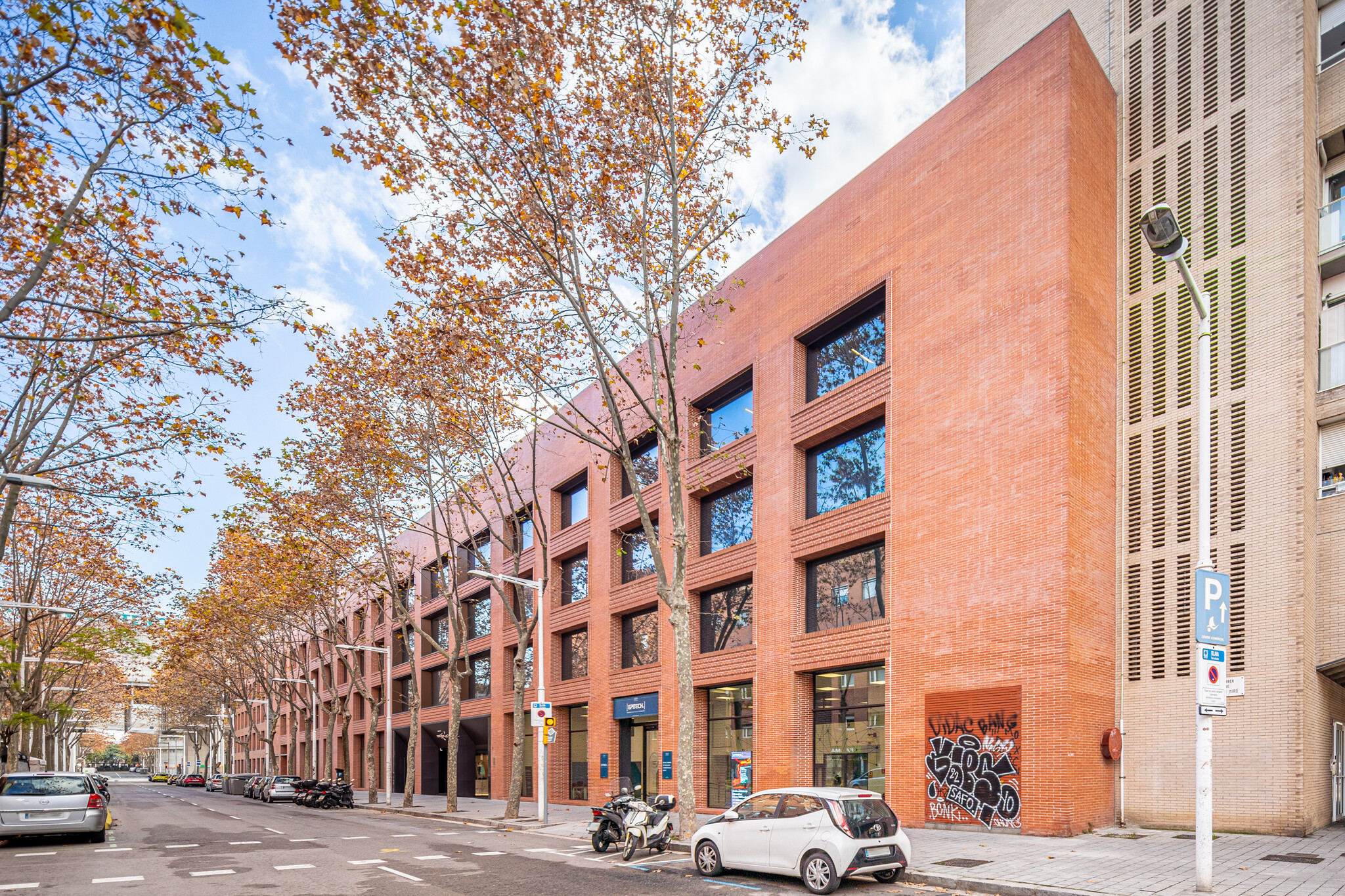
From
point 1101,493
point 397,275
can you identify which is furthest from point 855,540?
point 397,275

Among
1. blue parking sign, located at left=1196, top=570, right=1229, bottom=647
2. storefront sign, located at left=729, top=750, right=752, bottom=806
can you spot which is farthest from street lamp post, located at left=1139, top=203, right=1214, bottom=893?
storefront sign, located at left=729, top=750, right=752, bottom=806

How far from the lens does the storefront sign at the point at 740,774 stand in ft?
72.3

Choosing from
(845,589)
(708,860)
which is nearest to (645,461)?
(845,589)

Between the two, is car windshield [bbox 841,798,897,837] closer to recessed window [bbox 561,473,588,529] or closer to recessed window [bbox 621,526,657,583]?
recessed window [bbox 621,526,657,583]

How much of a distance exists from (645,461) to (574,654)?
8.73 m

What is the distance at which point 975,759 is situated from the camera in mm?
16047

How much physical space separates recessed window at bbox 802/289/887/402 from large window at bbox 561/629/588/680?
14.5 m

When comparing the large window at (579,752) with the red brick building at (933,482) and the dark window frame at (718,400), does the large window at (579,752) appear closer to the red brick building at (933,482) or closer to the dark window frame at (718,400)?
the red brick building at (933,482)

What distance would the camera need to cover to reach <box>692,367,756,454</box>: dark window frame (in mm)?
24212

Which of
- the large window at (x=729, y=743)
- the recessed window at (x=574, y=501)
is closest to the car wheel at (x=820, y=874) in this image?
the large window at (x=729, y=743)

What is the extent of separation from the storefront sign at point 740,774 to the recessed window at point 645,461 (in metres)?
8.44

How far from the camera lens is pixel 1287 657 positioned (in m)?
14.1

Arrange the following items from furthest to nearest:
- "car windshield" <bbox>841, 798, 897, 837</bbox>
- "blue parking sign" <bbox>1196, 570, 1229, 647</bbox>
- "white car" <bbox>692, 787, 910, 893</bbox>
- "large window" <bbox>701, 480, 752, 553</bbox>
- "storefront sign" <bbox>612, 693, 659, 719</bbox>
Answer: "storefront sign" <bbox>612, 693, 659, 719</bbox> < "large window" <bbox>701, 480, 752, 553</bbox> < "car windshield" <bbox>841, 798, 897, 837</bbox> < "white car" <bbox>692, 787, 910, 893</bbox> < "blue parking sign" <bbox>1196, 570, 1229, 647</bbox>

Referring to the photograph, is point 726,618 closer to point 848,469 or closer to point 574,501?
point 848,469
